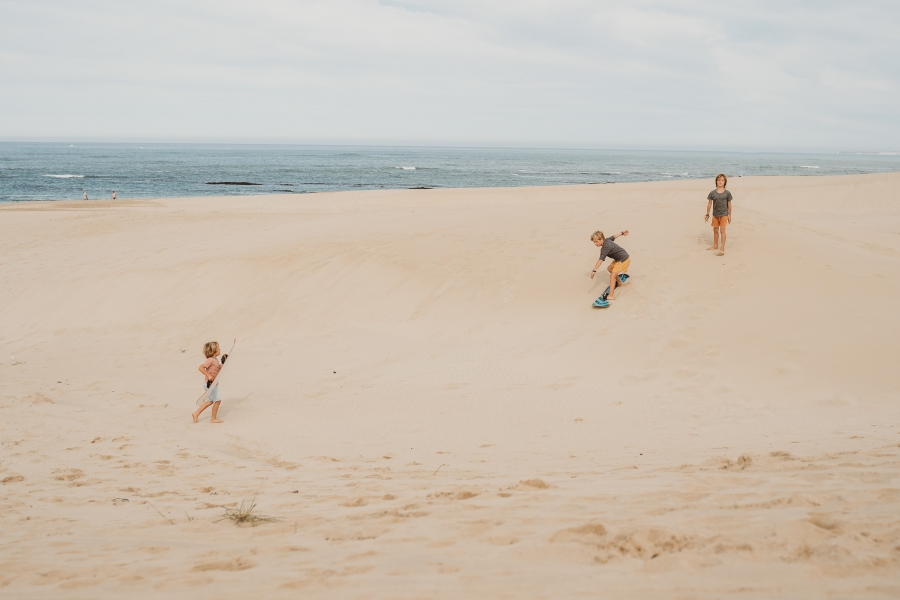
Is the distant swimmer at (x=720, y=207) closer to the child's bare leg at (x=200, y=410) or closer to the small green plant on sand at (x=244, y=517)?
the child's bare leg at (x=200, y=410)

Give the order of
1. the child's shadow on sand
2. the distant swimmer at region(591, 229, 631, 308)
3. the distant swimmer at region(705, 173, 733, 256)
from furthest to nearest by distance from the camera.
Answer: the distant swimmer at region(705, 173, 733, 256) < the distant swimmer at region(591, 229, 631, 308) < the child's shadow on sand

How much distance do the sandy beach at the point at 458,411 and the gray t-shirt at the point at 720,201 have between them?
0.85 metres

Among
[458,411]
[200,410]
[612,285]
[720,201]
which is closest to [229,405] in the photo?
[200,410]

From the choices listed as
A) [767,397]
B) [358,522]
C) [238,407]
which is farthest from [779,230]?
[358,522]

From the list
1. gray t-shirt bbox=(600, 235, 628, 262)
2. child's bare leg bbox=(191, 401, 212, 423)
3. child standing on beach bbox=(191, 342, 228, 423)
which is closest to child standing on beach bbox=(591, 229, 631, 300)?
gray t-shirt bbox=(600, 235, 628, 262)

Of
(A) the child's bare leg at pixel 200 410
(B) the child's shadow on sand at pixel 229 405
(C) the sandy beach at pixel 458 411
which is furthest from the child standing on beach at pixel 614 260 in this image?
(A) the child's bare leg at pixel 200 410

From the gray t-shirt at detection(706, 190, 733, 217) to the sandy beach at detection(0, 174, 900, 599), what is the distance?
0.85 metres

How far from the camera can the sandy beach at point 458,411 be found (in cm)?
332

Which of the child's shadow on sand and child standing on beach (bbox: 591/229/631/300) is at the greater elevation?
child standing on beach (bbox: 591/229/631/300)

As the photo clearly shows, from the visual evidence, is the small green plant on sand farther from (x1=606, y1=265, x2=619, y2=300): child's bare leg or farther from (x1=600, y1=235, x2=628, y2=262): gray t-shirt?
(x1=600, y1=235, x2=628, y2=262): gray t-shirt

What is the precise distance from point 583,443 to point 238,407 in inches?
169

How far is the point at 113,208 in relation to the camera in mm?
28656

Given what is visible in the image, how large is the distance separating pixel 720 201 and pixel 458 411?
19.9 feet

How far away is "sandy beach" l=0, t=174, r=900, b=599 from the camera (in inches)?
131
